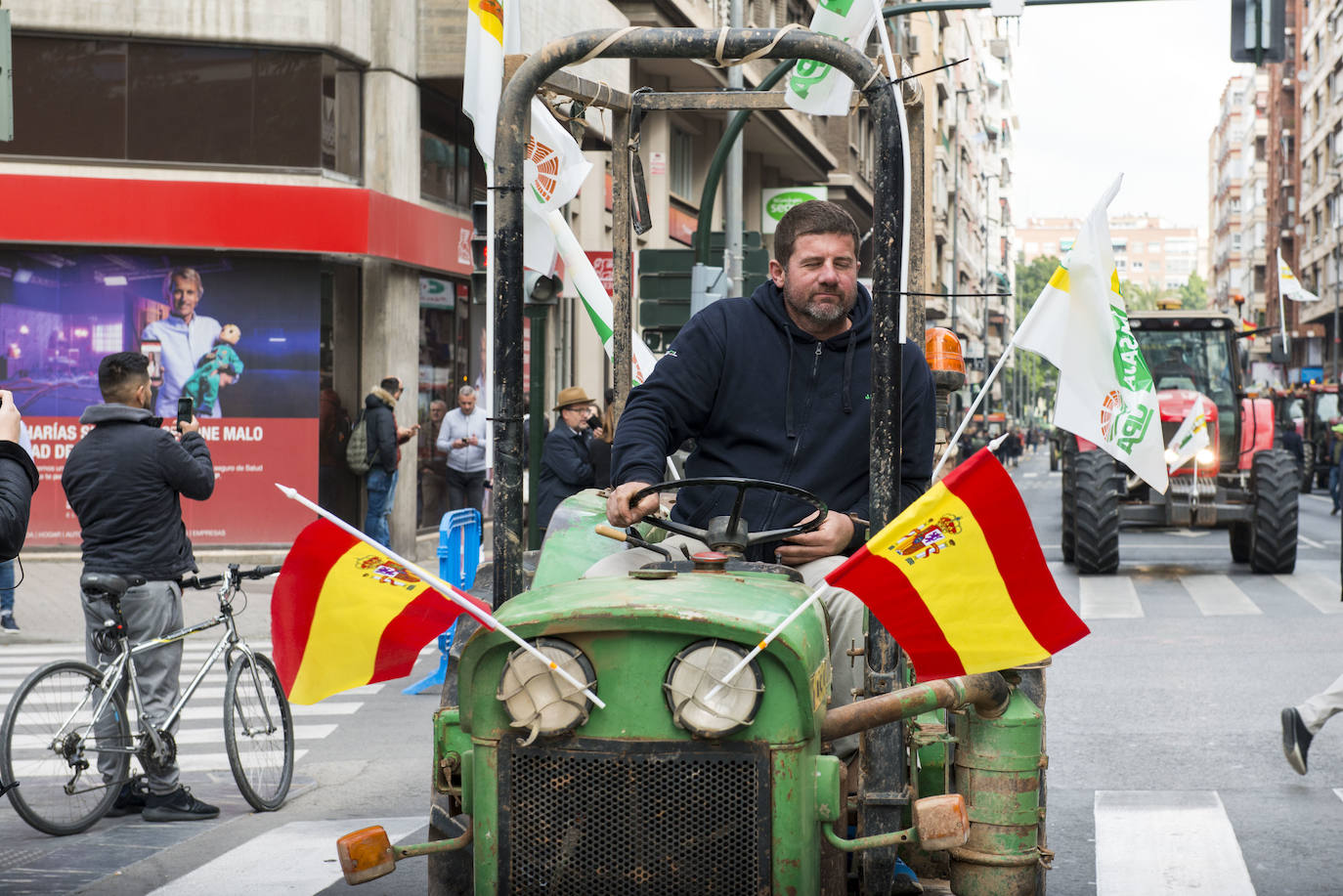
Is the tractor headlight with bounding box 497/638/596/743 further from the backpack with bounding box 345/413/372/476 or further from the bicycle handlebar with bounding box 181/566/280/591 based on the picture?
the backpack with bounding box 345/413/372/476

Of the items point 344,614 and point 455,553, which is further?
point 455,553

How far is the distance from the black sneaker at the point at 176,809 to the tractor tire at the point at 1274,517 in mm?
12886

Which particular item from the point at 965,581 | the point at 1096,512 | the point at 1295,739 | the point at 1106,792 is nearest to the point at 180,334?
the point at 1096,512

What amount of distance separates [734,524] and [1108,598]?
11972mm

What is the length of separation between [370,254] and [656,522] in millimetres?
14406

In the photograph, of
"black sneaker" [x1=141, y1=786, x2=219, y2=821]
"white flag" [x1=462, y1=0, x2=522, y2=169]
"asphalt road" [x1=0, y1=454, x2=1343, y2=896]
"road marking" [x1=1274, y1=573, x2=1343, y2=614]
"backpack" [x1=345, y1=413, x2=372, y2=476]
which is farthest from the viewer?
"backpack" [x1=345, y1=413, x2=372, y2=476]

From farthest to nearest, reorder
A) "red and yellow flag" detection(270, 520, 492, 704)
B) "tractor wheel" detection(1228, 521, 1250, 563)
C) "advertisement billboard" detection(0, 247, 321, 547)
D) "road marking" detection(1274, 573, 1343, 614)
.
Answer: "tractor wheel" detection(1228, 521, 1250, 563), "advertisement billboard" detection(0, 247, 321, 547), "road marking" detection(1274, 573, 1343, 614), "red and yellow flag" detection(270, 520, 492, 704)

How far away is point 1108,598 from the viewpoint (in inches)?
599

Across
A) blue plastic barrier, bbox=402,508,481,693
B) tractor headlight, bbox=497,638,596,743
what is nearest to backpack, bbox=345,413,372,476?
blue plastic barrier, bbox=402,508,481,693

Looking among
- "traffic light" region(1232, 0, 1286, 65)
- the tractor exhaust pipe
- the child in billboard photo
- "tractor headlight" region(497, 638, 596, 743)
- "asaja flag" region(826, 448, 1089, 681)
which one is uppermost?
"traffic light" region(1232, 0, 1286, 65)

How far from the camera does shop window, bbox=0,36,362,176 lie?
670 inches

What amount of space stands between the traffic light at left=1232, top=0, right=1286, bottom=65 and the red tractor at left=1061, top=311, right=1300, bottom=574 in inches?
134

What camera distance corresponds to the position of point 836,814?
334 centimetres

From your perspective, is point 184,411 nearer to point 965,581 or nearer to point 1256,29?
point 965,581
